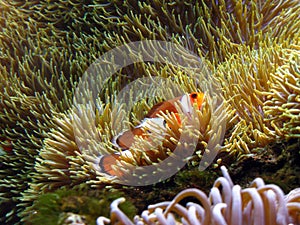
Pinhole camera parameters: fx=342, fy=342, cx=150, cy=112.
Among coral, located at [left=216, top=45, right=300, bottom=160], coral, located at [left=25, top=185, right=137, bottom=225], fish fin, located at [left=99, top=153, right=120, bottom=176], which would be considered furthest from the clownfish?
coral, located at [left=25, top=185, right=137, bottom=225]

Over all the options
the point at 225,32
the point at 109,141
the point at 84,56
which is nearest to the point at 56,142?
the point at 109,141

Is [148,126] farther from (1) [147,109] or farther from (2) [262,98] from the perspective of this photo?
(2) [262,98]

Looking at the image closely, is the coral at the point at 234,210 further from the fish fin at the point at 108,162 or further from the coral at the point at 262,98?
the fish fin at the point at 108,162

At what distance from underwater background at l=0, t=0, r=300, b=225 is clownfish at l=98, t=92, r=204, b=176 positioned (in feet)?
0.22

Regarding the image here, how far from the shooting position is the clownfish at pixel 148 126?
6.22ft

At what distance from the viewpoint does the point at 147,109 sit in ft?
7.29

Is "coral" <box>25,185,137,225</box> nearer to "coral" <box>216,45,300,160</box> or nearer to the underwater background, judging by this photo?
the underwater background

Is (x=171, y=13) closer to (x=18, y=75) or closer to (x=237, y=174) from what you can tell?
(x=18, y=75)

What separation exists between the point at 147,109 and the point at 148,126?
34cm

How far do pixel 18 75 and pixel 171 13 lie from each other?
4.75 feet

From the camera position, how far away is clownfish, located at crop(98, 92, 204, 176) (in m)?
1.89

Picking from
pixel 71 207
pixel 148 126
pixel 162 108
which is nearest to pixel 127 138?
pixel 148 126

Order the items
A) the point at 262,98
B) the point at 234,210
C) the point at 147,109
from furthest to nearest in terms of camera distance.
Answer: the point at 147,109
the point at 262,98
the point at 234,210

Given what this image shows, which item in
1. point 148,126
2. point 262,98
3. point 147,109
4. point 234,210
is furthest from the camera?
point 147,109
